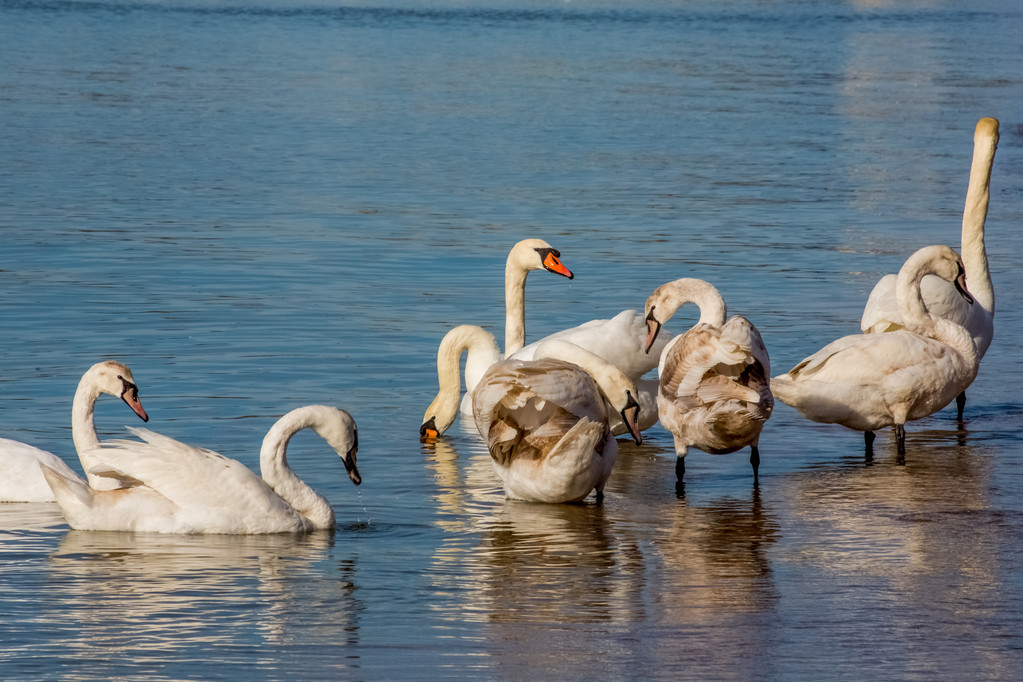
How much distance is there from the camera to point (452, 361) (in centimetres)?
905

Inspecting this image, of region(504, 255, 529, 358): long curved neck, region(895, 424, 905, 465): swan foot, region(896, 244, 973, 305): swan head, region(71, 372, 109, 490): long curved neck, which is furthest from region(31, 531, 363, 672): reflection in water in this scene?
region(896, 244, 973, 305): swan head

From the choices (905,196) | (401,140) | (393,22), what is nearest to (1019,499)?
(905,196)

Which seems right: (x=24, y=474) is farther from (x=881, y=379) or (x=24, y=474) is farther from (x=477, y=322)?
(x=477, y=322)

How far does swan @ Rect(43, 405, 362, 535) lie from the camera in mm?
6641

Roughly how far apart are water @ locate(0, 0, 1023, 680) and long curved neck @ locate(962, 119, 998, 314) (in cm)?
52

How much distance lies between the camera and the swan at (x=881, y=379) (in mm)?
8078

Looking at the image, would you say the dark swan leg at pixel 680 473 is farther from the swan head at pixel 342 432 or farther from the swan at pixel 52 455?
the swan at pixel 52 455

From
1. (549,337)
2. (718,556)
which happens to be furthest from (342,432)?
(549,337)

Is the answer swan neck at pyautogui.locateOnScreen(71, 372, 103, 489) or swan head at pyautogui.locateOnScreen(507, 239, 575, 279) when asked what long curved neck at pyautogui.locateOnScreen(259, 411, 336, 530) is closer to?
swan neck at pyautogui.locateOnScreen(71, 372, 103, 489)

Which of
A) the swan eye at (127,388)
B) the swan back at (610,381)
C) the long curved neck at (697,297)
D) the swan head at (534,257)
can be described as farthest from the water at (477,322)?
the swan head at (534,257)

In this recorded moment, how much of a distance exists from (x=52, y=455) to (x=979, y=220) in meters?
5.90

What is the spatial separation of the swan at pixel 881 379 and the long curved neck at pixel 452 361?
5.38ft

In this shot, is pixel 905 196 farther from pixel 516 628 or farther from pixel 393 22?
pixel 393 22

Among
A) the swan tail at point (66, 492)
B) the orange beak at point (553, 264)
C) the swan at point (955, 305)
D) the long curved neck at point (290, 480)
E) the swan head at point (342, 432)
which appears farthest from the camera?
the orange beak at point (553, 264)
